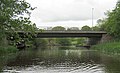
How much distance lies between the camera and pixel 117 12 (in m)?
101

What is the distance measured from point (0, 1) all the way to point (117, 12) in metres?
81.7

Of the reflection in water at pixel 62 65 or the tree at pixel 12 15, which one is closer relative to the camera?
the tree at pixel 12 15

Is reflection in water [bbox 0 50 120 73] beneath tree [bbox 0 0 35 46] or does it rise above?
beneath

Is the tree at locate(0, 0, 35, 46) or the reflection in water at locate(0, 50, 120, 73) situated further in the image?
the reflection in water at locate(0, 50, 120, 73)

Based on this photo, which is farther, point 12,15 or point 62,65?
point 62,65

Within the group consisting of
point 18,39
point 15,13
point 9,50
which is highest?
point 15,13

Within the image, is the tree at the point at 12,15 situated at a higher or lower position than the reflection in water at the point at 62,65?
higher

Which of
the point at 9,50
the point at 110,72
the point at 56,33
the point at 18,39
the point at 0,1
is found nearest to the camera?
the point at 0,1

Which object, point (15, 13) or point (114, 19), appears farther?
point (114, 19)

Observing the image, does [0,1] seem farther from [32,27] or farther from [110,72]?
[110,72]

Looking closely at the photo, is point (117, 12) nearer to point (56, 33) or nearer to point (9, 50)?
point (56, 33)

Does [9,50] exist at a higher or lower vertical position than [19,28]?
lower

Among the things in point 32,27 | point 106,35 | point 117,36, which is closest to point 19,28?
point 32,27

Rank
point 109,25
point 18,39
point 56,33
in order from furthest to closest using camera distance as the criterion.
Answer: point 56,33 → point 109,25 → point 18,39
